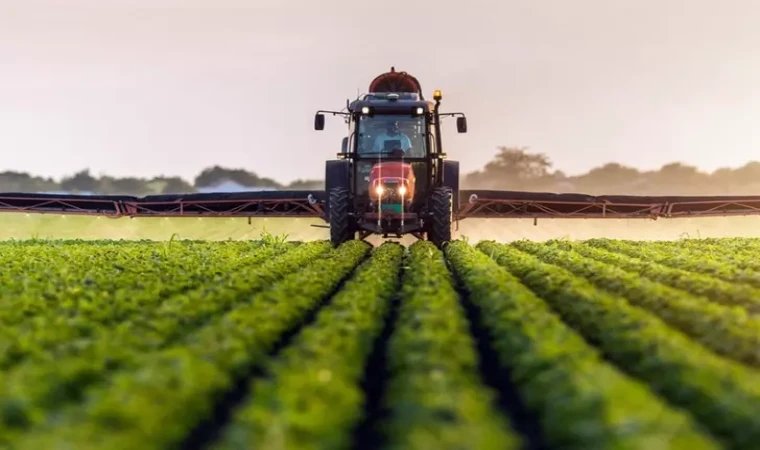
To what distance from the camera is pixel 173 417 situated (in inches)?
195

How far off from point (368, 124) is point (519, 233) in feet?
28.5

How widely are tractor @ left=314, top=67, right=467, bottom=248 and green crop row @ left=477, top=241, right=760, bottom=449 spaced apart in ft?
33.3

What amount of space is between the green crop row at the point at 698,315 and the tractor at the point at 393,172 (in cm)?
806

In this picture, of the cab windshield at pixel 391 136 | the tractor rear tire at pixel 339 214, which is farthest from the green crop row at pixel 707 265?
the tractor rear tire at pixel 339 214

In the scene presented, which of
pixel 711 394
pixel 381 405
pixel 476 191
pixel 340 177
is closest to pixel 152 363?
pixel 381 405

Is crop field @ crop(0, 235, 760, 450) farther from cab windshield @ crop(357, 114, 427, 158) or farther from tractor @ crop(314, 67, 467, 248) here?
cab windshield @ crop(357, 114, 427, 158)

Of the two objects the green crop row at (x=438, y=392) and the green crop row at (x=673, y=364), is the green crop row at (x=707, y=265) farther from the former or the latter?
the green crop row at (x=438, y=392)

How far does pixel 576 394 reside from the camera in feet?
16.4

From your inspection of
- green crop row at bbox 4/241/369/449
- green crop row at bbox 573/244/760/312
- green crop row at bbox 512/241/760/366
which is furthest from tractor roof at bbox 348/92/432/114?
green crop row at bbox 4/241/369/449

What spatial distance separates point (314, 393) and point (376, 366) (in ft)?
6.96

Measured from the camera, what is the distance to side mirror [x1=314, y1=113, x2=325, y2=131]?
1884 centimetres

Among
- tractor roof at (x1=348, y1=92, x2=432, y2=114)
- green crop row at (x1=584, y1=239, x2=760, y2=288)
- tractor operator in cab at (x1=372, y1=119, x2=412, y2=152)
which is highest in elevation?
tractor roof at (x1=348, y1=92, x2=432, y2=114)

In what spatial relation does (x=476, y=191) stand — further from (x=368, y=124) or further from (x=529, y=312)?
(x=529, y=312)

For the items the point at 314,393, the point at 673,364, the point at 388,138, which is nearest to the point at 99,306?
the point at 314,393
